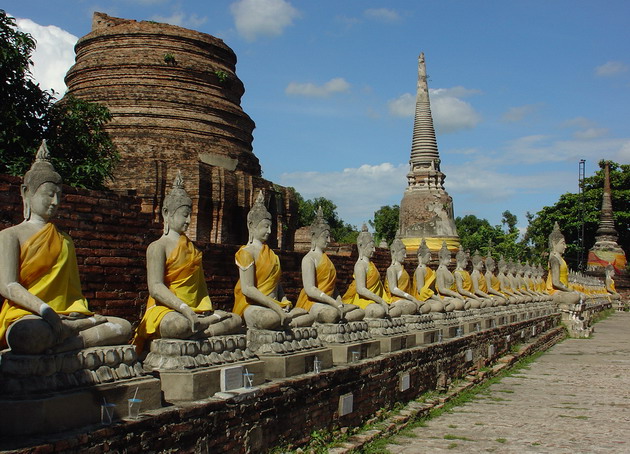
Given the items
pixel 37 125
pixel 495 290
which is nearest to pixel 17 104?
pixel 37 125

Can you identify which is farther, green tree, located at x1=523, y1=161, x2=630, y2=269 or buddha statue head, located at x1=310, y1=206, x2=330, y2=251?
green tree, located at x1=523, y1=161, x2=630, y2=269

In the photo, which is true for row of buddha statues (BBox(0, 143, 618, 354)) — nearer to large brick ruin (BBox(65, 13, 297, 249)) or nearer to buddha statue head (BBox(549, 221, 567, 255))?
Result: large brick ruin (BBox(65, 13, 297, 249))

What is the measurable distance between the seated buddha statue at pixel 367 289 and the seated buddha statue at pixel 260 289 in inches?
77.6

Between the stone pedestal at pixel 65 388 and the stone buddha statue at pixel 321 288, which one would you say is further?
the stone buddha statue at pixel 321 288

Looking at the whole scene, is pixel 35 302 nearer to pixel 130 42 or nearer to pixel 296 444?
pixel 296 444

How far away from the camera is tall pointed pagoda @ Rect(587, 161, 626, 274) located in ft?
162

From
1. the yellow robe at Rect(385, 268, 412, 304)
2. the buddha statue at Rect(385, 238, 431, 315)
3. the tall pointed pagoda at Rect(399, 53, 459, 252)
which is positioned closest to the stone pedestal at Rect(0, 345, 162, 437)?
the buddha statue at Rect(385, 238, 431, 315)

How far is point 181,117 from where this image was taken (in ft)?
59.1

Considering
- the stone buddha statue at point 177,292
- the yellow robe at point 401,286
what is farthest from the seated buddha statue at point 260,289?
the yellow robe at point 401,286

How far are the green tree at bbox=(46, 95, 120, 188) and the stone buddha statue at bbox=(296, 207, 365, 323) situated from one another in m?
5.14

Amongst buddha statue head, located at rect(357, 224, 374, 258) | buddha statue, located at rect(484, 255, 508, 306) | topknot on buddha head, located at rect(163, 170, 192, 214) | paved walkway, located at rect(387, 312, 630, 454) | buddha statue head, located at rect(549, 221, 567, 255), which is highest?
buddha statue head, located at rect(549, 221, 567, 255)

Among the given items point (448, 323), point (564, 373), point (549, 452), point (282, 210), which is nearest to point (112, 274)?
point (549, 452)

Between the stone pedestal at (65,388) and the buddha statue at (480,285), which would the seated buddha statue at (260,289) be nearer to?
the stone pedestal at (65,388)

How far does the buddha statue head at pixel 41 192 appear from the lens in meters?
4.40
